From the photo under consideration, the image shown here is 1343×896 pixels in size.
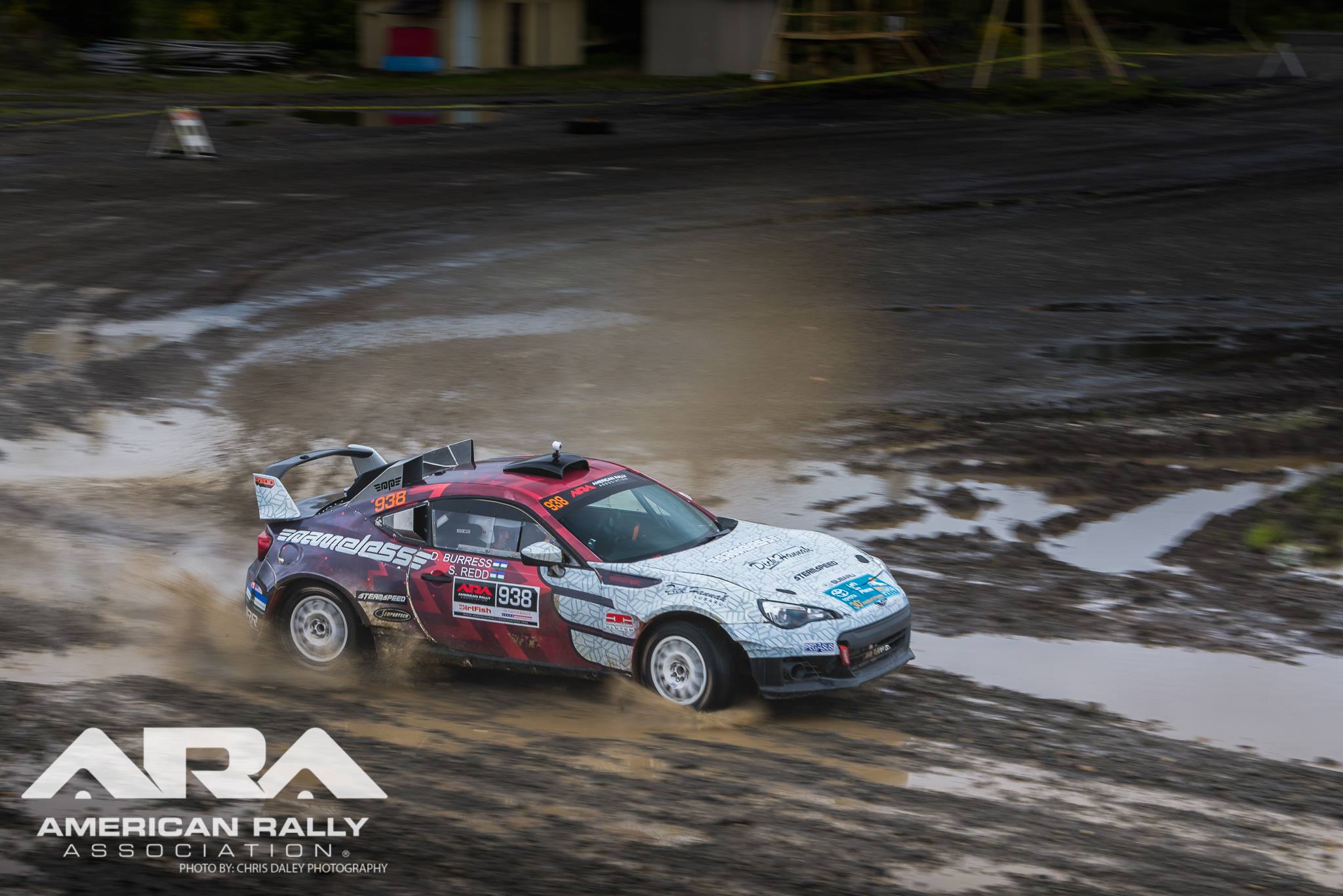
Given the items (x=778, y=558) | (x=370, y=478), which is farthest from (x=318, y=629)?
(x=778, y=558)

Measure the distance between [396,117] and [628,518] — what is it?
102ft

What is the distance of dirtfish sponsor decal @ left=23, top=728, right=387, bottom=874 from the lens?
7156 mm

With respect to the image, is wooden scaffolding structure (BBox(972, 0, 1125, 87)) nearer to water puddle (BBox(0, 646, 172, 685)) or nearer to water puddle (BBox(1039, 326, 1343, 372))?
water puddle (BBox(1039, 326, 1343, 372))

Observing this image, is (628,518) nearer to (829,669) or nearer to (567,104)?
(829,669)

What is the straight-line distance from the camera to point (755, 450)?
15758 mm

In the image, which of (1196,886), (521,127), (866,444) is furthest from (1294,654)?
(521,127)

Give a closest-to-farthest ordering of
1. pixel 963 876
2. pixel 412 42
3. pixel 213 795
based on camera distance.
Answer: pixel 963 876 → pixel 213 795 → pixel 412 42

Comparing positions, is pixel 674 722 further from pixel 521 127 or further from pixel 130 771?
pixel 521 127

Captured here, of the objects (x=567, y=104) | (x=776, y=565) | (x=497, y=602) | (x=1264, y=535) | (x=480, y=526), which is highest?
(x=567, y=104)

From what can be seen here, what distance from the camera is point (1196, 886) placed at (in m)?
7.01

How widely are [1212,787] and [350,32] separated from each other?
1911 inches

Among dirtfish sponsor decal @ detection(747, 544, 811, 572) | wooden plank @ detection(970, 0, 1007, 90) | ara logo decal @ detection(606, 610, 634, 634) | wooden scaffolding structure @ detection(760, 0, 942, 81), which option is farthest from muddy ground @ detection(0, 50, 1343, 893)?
wooden scaffolding structure @ detection(760, 0, 942, 81)

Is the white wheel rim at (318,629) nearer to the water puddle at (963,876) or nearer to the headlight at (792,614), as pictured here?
the headlight at (792,614)

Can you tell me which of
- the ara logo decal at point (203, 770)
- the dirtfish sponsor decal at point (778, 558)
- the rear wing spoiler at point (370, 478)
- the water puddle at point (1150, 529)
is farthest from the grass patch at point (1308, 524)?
the ara logo decal at point (203, 770)
